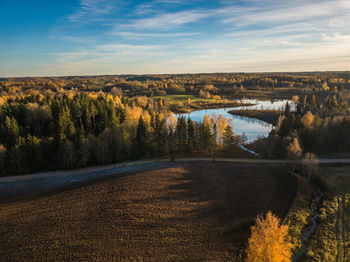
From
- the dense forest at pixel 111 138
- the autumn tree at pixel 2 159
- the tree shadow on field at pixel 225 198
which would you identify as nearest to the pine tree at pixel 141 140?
the dense forest at pixel 111 138

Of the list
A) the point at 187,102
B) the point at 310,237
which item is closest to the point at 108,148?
the point at 310,237

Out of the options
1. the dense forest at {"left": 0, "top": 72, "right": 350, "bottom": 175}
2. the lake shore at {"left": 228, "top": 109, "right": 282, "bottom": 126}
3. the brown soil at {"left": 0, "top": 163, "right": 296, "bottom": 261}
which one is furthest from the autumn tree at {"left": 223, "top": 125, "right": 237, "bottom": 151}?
the lake shore at {"left": 228, "top": 109, "right": 282, "bottom": 126}

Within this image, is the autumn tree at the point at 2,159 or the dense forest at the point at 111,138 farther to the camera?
the dense forest at the point at 111,138

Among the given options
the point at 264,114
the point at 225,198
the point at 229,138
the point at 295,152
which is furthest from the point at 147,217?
the point at 264,114

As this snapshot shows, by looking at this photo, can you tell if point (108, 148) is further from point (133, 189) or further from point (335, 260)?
point (335, 260)

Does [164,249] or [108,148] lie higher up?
[108,148]

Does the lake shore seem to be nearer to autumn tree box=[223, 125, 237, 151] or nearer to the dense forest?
the dense forest

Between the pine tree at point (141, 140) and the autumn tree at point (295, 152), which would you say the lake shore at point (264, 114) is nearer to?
the autumn tree at point (295, 152)

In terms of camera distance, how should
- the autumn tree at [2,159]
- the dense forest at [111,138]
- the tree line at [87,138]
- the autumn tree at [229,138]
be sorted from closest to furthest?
the autumn tree at [2,159]
the tree line at [87,138]
the dense forest at [111,138]
the autumn tree at [229,138]
